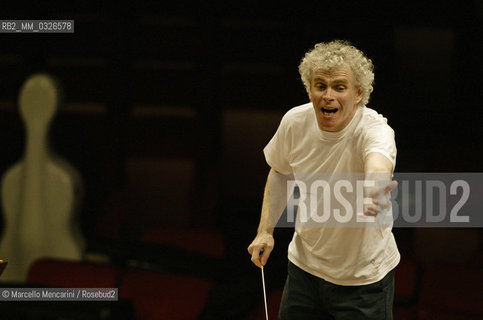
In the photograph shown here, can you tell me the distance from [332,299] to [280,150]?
33 cm

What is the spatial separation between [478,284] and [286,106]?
779mm

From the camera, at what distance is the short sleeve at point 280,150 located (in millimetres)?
1470

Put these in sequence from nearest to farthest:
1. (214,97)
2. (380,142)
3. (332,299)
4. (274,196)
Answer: (380,142) < (332,299) < (274,196) < (214,97)

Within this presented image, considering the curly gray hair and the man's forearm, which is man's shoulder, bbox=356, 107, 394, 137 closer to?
the curly gray hair

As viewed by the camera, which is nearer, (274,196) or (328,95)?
(328,95)

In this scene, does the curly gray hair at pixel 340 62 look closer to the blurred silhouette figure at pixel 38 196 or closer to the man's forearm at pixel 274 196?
the man's forearm at pixel 274 196

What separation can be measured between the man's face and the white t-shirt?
2cm

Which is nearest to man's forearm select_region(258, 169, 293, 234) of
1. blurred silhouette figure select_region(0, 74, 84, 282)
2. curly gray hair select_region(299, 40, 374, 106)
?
curly gray hair select_region(299, 40, 374, 106)

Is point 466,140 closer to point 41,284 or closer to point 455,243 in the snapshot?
point 455,243

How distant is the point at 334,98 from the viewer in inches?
53.1

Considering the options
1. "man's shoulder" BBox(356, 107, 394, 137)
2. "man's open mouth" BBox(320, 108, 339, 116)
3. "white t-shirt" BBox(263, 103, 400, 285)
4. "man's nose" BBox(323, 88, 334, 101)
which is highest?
"man's nose" BBox(323, 88, 334, 101)

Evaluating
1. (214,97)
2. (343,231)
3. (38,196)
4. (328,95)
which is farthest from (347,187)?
(38,196)

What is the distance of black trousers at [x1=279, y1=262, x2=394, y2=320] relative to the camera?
1378 millimetres

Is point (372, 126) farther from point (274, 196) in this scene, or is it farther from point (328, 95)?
point (274, 196)
